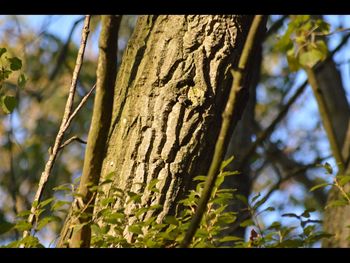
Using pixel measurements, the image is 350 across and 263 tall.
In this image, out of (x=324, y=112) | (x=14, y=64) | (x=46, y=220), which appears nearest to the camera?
(x=46, y=220)

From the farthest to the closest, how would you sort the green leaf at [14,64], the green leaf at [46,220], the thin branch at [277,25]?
the thin branch at [277,25], the green leaf at [14,64], the green leaf at [46,220]

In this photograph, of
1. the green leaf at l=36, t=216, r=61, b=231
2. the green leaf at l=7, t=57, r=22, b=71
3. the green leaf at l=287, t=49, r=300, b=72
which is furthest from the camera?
the green leaf at l=287, t=49, r=300, b=72

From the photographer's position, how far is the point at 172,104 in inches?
104

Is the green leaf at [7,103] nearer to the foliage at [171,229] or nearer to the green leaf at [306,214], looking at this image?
the foliage at [171,229]

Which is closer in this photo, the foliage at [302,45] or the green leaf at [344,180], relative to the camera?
the green leaf at [344,180]

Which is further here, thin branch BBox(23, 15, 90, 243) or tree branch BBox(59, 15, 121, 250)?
thin branch BBox(23, 15, 90, 243)

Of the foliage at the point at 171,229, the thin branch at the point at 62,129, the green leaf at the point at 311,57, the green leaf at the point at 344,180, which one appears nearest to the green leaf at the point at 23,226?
the foliage at the point at 171,229

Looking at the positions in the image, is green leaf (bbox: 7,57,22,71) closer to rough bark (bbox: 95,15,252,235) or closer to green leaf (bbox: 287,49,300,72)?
rough bark (bbox: 95,15,252,235)

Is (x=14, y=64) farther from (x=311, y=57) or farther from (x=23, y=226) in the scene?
(x=311, y=57)

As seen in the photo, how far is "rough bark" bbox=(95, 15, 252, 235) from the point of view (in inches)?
102

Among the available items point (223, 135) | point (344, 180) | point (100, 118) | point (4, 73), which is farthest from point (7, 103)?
point (344, 180)

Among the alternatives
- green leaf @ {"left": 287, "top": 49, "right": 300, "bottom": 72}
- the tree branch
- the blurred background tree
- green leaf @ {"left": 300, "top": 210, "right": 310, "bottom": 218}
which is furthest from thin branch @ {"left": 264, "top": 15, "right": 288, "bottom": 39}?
the tree branch

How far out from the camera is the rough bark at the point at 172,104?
2600 millimetres
